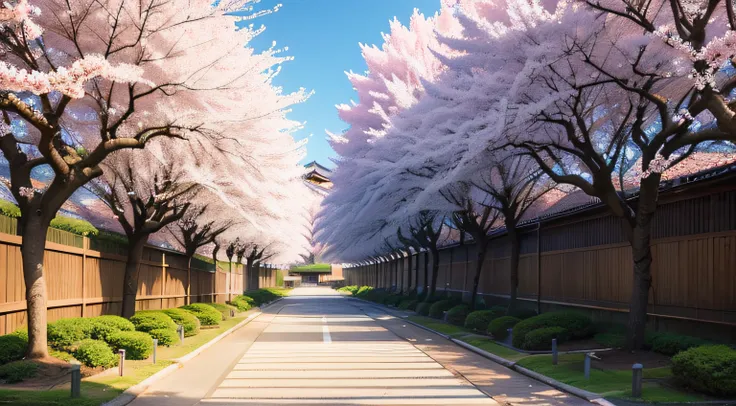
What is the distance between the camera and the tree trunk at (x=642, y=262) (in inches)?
→ 664

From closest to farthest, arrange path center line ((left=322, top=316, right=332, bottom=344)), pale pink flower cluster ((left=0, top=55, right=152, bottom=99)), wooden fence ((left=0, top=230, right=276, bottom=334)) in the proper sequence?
pale pink flower cluster ((left=0, top=55, right=152, bottom=99)), wooden fence ((left=0, top=230, right=276, bottom=334)), path center line ((left=322, top=316, right=332, bottom=344))

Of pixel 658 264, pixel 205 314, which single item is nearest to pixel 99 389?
pixel 658 264

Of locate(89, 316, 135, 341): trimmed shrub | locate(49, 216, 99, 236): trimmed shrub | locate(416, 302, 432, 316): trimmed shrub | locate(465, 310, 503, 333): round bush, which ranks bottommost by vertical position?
locate(416, 302, 432, 316): trimmed shrub

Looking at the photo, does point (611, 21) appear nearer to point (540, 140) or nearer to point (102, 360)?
point (540, 140)

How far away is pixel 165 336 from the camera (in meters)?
21.6

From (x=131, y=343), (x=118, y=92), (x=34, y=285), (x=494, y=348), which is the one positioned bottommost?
(x=494, y=348)

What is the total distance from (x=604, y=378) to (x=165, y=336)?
13.0 metres

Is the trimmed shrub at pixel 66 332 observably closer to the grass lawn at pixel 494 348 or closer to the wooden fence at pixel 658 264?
the grass lawn at pixel 494 348

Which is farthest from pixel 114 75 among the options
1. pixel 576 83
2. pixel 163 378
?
pixel 576 83

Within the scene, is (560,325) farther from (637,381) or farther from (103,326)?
(103,326)

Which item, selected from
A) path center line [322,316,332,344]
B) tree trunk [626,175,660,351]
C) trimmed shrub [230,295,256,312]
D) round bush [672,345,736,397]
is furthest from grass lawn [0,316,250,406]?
trimmed shrub [230,295,256,312]

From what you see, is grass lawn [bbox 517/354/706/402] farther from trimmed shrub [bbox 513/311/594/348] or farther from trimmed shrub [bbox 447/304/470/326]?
trimmed shrub [bbox 447/304/470/326]

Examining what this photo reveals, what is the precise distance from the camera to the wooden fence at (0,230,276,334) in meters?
→ 15.0

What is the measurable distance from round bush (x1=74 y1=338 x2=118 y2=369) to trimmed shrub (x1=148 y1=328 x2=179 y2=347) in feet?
17.5
